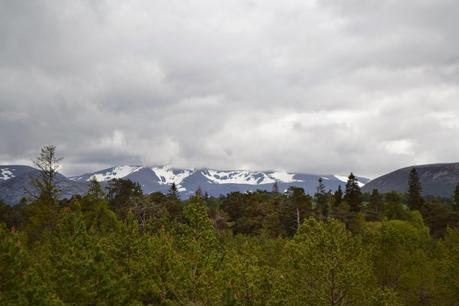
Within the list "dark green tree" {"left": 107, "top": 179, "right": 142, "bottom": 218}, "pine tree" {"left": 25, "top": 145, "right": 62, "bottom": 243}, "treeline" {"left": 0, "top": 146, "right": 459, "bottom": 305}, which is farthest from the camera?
"dark green tree" {"left": 107, "top": 179, "right": 142, "bottom": 218}

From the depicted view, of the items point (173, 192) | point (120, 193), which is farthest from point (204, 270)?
point (173, 192)

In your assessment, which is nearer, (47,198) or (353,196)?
(47,198)

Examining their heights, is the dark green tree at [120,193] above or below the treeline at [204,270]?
above

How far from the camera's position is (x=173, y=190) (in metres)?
130

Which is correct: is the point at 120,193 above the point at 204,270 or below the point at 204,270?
above

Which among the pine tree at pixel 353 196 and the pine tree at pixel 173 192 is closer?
the pine tree at pixel 353 196

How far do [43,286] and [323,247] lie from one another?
1634cm

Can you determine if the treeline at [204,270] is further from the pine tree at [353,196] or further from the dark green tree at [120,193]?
the dark green tree at [120,193]

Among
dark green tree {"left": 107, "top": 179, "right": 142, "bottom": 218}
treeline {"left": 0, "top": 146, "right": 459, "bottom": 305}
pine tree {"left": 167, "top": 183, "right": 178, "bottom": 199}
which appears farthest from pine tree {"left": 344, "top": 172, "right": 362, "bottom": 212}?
treeline {"left": 0, "top": 146, "right": 459, "bottom": 305}

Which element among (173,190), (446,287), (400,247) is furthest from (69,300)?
(173,190)

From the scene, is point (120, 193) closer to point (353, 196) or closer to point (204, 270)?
point (353, 196)

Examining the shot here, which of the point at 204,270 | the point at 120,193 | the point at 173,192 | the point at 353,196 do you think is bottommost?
the point at 204,270

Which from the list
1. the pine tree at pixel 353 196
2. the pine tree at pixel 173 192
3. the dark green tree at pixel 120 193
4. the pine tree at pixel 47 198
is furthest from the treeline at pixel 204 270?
the pine tree at pixel 173 192

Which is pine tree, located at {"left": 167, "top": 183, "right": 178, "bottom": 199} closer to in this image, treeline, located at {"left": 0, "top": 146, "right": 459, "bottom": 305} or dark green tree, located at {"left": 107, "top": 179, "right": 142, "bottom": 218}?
dark green tree, located at {"left": 107, "top": 179, "right": 142, "bottom": 218}
